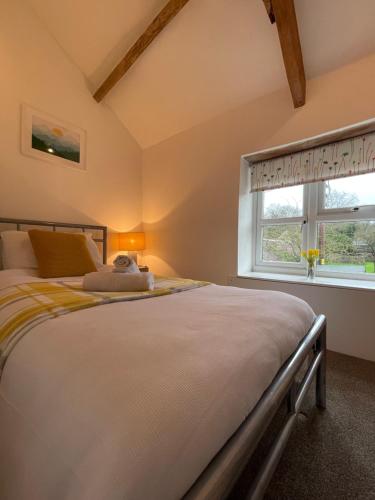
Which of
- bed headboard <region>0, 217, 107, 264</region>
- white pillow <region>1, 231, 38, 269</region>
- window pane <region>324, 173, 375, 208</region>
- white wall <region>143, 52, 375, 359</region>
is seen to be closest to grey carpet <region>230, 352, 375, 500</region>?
white wall <region>143, 52, 375, 359</region>

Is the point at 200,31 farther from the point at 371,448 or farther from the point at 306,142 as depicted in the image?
the point at 371,448

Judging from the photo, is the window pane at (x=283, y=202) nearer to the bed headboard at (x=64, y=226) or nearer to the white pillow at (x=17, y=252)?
the bed headboard at (x=64, y=226)

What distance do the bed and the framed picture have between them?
7.33 ft

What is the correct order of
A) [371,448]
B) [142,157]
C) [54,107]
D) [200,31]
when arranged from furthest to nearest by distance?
[142,157], [54,107], [200,31], [371,448]

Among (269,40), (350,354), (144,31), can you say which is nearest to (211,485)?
(350,354)

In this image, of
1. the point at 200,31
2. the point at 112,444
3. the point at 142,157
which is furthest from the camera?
the point at 142,157

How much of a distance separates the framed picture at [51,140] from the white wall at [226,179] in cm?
102

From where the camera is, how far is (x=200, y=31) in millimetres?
2105

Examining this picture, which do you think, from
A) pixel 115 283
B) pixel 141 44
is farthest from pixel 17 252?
pixel 141 44

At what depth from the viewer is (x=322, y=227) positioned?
95.7 inches

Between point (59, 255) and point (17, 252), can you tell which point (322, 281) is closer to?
point (59, 255)

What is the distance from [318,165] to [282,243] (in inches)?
34.2

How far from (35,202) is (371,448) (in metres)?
3.06

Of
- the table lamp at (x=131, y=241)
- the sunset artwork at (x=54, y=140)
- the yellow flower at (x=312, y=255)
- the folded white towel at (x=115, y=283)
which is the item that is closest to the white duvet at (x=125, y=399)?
the folded white towel at (x=115, y=283)
